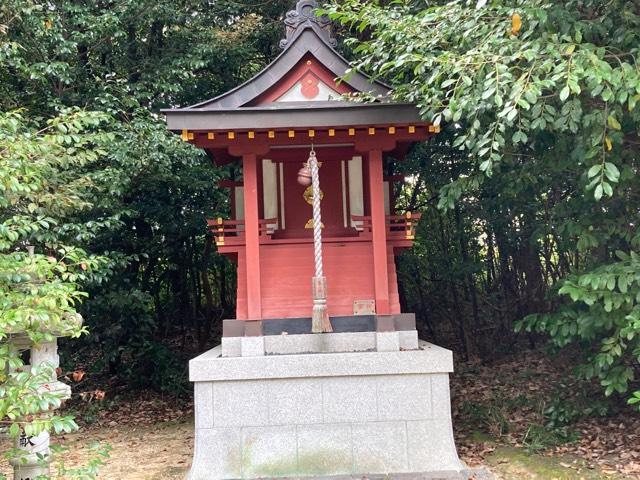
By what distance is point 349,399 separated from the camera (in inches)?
193

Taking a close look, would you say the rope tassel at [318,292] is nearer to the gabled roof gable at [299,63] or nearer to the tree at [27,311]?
the gabled roof gable at [299,63]

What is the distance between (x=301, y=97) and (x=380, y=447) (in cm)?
337

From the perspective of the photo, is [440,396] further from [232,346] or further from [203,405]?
[203,405]

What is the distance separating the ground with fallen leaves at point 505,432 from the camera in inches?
200

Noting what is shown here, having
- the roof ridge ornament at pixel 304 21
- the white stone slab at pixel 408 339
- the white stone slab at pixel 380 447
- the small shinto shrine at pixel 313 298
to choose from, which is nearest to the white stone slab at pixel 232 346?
the small shinto shrine at pixel 313 298

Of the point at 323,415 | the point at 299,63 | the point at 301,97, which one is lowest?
the point at 323,415

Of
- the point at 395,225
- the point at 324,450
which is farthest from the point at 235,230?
the point at 324,450

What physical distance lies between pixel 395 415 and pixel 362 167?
2.58m

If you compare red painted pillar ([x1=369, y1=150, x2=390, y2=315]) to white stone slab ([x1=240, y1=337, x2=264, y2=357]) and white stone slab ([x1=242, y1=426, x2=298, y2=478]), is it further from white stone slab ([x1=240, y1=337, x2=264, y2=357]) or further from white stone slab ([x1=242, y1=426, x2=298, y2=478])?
white stone slab ([x1=242, y1=426, x2=298, y2=478])

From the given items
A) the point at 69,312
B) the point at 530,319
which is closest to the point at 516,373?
the point at 530,319

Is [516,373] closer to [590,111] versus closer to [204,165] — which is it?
[590,111]

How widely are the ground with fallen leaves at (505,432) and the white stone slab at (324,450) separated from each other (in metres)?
1.23

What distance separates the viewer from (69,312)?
3340 mm

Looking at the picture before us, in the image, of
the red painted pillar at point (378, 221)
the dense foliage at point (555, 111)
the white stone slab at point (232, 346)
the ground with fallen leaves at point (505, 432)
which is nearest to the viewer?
the dense foliage at point (555, 111)
